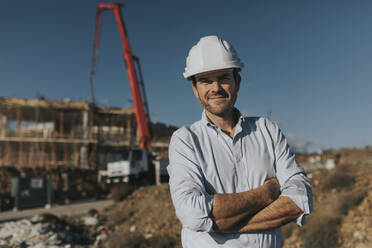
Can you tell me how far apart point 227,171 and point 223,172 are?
0.02 metres

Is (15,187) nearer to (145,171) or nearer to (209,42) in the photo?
(145,171)

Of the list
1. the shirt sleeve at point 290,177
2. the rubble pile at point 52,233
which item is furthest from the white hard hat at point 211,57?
the rubble pile at point 52,233

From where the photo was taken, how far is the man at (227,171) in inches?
60.4

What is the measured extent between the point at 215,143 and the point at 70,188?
79.3 feet

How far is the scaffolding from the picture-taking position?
2603 cm

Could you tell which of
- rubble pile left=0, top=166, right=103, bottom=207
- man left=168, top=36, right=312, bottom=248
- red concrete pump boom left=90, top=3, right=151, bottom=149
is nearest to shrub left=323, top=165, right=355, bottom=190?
man left=168, top=36, right=312, bottom=248

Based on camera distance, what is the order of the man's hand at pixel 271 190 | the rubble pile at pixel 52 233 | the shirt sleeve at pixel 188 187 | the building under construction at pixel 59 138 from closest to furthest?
the shirt sleeve at pixel 188 187 → the man's hand at pixel 271 190 → the rubble pile at pixel 52 233 → the building under construction at pixel 59 138

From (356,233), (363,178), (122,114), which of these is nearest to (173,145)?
(356,233)

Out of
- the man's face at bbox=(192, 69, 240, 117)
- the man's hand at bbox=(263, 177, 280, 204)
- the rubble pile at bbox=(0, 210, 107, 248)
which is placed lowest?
the rubble pile at bbox=(0, 210, 107, 248)

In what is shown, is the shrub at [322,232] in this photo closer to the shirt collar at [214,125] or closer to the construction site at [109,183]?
the construction site at [109,183]

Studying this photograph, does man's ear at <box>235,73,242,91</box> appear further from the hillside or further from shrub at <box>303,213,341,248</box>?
shrub at <box>303,213,341,248</box>

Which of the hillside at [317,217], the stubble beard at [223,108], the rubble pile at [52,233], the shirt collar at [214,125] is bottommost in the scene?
the rubble pile at [52,233]

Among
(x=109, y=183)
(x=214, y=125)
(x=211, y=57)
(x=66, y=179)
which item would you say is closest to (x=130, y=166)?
(x=109, y=183)

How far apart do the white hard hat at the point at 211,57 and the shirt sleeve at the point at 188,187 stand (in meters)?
0.37
